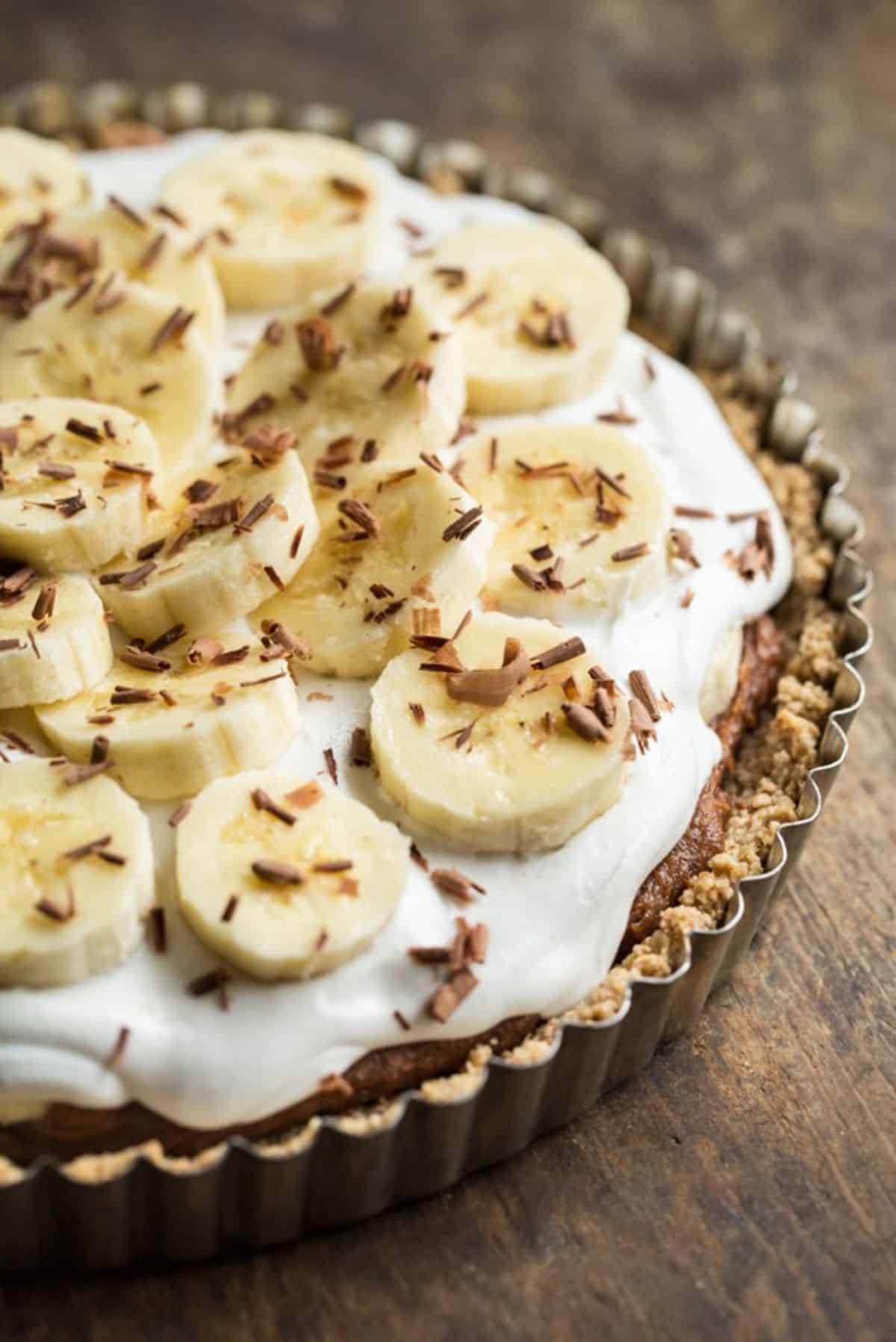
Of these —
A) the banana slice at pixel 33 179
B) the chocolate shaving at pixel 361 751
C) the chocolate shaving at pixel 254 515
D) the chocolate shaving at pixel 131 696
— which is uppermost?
the chocolate shaving at pixel 254 515

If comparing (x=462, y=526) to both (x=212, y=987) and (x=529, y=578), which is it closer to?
(x=529, y=578)

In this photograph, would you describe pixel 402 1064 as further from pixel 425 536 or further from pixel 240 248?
pixel 240 248

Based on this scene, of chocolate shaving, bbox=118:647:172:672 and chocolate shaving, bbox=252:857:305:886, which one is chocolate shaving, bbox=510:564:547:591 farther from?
chocolate shaving, bbox=252:857:305:886

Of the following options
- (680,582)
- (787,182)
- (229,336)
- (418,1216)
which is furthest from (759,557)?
(787,182)

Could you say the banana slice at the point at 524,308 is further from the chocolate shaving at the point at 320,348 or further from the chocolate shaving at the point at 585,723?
the chocolate shaving at the point at 585,723

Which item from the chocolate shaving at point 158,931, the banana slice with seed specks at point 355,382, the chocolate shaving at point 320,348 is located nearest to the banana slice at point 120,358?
the banana slice with seed specks at point 355,382

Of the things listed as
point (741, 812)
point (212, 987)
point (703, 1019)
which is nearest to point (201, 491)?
point (212, 987)
